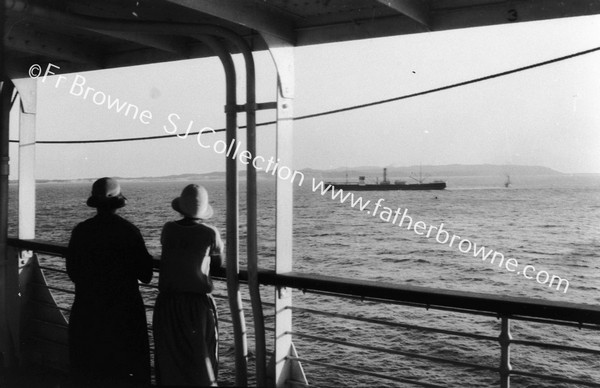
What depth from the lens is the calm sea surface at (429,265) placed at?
Result: 90.3ft

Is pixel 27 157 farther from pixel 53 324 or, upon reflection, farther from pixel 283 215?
pixel 283 215

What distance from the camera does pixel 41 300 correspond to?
4328mm

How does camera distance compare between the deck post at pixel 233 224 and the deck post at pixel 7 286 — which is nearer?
the deck post at pixel 233 224

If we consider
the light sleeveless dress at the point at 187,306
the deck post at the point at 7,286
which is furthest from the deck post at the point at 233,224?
the deck post at the point at 7,286

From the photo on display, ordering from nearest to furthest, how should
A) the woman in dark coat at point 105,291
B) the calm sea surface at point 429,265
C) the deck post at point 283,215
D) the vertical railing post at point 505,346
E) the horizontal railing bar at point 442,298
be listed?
the horizontal railing bar at point 442,298, the vertical railing post at point 505,346, the woman in dark coat at point 105,291, the deck post at point 283,215, the calm sea surface at point 429,265

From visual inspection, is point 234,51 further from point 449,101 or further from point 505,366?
point 449,101

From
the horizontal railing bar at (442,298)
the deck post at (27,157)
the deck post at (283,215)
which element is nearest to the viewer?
the horizontal railing bar at (442,298)

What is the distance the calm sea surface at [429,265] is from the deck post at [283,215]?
0.22 m

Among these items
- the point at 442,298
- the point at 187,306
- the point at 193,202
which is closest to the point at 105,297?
the point at 187,306

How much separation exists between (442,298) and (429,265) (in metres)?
48.4

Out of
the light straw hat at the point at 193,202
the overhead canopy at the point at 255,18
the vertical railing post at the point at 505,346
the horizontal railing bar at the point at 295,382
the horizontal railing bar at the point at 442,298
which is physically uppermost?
the overhead canopy at the point at 255,18

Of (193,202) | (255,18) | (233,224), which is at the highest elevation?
(255,18)

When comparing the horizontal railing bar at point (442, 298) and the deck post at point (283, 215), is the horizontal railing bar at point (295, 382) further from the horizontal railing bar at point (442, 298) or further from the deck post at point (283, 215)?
the horizontal railing bar at point (442, 298)

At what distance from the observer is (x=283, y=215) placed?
328cm
